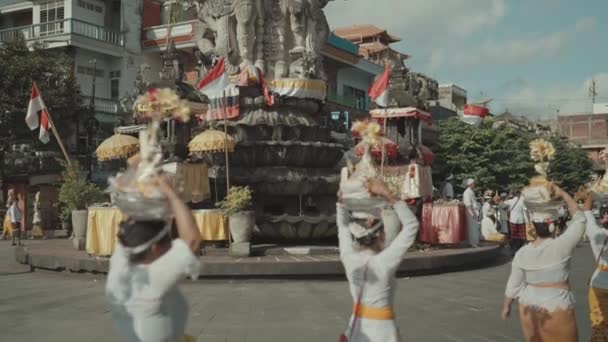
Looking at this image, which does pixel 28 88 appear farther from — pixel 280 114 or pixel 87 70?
pixel 280 114

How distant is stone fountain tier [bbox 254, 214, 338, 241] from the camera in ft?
48.2

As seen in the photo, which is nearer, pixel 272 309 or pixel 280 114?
pixel 272 309

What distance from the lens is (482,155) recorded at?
144 feet

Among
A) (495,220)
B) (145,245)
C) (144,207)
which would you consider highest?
(144,207)

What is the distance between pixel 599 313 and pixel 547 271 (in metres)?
1.23

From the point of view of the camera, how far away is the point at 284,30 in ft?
58.2

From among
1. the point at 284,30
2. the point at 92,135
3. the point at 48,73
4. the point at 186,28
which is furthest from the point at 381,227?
the point at 186,28

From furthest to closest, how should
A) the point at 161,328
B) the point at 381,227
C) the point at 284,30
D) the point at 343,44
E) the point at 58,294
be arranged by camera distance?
1. the point at 343,44
2. the point at 284,30
3. the point at 58,294
4. the point at 381,227
5. the point at 161,328

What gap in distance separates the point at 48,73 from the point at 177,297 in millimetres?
28884

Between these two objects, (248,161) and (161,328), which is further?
(248,161)

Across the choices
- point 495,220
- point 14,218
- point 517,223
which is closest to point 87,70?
point 14,218

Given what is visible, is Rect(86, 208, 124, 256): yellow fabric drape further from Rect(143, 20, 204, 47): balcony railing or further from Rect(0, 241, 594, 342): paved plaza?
Rect(143, 20, 204, 47): balcony railing

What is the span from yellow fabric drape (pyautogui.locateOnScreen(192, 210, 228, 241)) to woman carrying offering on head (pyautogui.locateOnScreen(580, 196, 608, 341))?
27.7 ft

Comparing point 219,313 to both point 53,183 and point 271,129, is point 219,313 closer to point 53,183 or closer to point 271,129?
point 271,129
